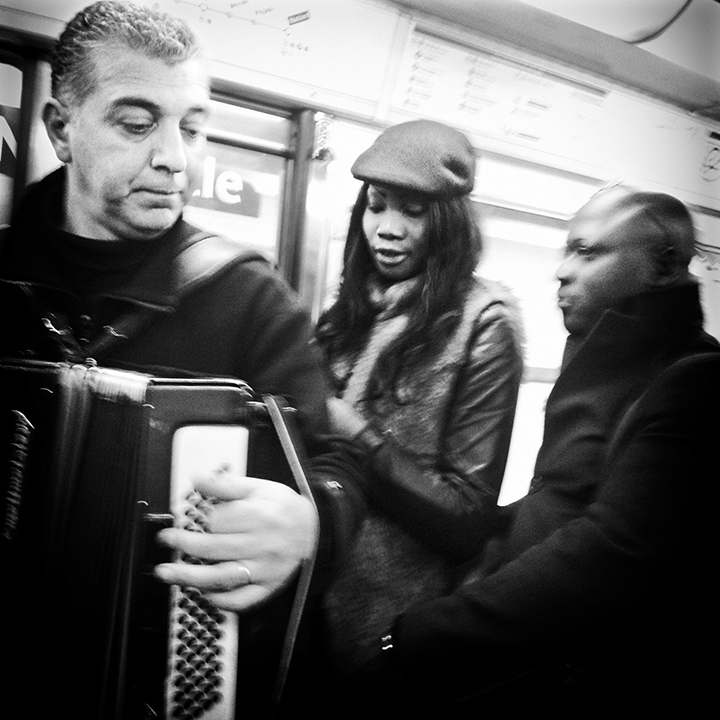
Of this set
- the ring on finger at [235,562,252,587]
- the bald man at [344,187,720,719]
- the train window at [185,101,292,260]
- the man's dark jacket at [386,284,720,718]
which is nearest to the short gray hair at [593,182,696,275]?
the bald man at [344,187,720,719]

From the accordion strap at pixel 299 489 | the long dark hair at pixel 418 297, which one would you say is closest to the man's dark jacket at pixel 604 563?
the accordion strap at pixel 299 489

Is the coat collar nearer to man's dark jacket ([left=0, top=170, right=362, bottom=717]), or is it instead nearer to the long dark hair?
man's dark jacket ([left=0, top=170, right=362, bottom=717])

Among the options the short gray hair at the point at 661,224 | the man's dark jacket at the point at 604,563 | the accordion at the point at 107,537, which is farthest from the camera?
the short gray hair at the point at 661,224

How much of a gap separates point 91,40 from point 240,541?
3.59 ft

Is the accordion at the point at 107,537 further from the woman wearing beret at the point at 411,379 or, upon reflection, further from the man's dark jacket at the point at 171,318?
the woman wearing beret at the point at 411,379

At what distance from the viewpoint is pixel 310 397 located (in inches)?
65.3

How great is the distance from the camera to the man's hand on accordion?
1.45m

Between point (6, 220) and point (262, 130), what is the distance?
60 centimetres

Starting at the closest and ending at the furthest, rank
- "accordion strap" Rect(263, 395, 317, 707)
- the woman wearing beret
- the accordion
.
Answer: the accordion
"accordion strap" Rect(263, 395, 317, 707)
the woman wearing beret

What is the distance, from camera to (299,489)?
1576 mm

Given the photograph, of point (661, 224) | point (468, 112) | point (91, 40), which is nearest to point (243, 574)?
point (91, 40)

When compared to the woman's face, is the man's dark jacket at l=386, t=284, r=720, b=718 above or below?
below

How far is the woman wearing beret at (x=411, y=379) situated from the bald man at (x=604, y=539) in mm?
106

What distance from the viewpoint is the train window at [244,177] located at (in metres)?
1.60
